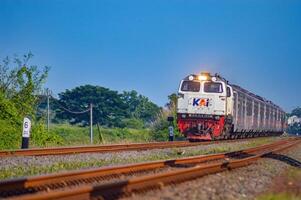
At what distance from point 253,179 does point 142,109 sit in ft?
271

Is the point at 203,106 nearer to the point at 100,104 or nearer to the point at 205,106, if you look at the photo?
the point at 205,106

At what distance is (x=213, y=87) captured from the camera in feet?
82.6

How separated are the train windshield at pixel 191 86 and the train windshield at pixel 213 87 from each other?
398 mm

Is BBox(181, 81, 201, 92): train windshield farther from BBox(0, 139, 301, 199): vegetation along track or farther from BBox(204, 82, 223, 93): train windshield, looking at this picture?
BBox(0, 139, 301, 199): vegetation along track

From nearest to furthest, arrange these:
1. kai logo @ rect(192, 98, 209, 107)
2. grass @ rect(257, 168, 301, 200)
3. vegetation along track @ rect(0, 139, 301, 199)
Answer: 1. vegetation along track @ rect(0, 139, 301, 199)
2. grass @ rect(257, 168, 301, 200)
3. kai logo @ rect(192, 98, 209, 107)

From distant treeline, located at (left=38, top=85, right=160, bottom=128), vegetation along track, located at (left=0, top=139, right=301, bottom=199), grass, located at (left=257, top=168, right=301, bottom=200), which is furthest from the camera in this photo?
distant treeline, located at (left=38, top=85, right=160, bottom=128)

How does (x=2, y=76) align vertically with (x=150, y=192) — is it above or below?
above

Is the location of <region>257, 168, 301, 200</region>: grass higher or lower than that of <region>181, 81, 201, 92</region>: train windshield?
lower

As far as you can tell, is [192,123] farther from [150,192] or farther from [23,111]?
[150,192]

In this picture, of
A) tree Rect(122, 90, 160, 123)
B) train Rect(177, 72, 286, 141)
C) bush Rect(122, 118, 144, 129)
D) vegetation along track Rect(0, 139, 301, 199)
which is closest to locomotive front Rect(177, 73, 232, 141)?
train Rect(177, 72, 286, 141)

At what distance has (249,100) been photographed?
3119cm

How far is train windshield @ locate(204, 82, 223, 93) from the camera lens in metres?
25.0

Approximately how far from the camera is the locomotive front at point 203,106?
975 inches

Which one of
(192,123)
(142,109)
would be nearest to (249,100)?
(192,123)
